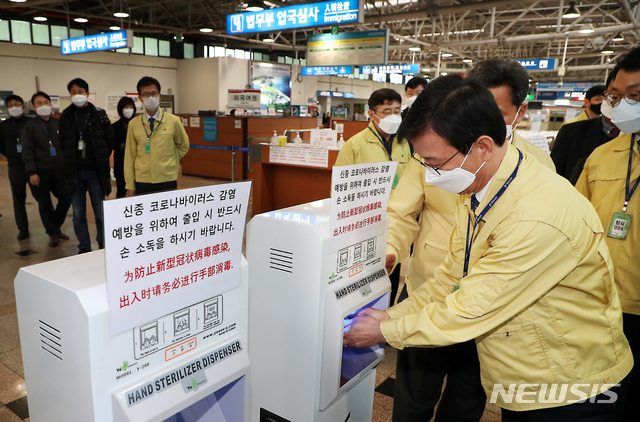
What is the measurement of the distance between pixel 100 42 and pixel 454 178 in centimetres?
1063

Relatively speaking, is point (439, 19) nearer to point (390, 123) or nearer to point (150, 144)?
point (150, 144)

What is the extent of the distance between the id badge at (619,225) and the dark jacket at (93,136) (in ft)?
12.8

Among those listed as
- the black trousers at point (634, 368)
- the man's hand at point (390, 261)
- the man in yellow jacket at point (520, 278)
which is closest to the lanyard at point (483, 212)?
the man in yellow jacket at point (520, 278)

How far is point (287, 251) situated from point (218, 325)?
36 centimetres

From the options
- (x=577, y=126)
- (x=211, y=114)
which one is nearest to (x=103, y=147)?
(x=577, y=126)

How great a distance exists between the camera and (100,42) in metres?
9.80

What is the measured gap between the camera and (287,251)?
1.47 meters

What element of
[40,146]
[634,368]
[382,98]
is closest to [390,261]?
[634,368]

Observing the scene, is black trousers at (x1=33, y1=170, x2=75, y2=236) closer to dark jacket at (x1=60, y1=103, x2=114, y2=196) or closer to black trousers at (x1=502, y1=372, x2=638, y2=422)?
dark jacket at (x1=60, y1=103, x2=114, y2=196)

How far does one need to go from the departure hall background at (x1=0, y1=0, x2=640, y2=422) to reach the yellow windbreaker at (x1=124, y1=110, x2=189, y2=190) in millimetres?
1291

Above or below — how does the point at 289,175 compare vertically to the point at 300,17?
below

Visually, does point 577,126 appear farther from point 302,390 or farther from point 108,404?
point 108,404

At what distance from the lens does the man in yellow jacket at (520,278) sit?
3.55 feet

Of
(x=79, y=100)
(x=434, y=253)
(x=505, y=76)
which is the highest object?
(x=505, y=76)
